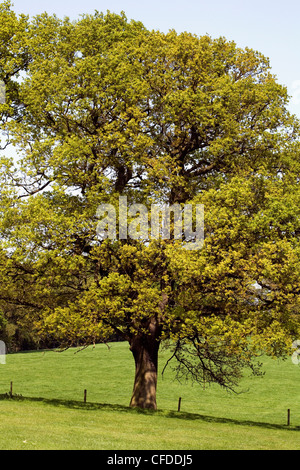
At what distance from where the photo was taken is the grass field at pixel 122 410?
59.1ft

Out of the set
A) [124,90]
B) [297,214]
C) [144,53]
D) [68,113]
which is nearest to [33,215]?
[68,113]

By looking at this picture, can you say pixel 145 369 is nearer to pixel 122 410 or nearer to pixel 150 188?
pixel 122 410

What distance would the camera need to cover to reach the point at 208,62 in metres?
28.1

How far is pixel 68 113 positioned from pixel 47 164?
305 cm

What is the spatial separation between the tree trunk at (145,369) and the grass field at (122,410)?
935 millimetres

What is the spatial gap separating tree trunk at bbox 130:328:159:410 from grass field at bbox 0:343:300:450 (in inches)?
36.8

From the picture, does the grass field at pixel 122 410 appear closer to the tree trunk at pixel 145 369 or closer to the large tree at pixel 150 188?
the tree trunk at pixel 145 369

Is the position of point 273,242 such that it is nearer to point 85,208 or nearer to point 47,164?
point 85,208

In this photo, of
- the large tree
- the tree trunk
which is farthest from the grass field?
the large tree

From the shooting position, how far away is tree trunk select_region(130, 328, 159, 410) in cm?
2917

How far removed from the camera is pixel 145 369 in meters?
29.2

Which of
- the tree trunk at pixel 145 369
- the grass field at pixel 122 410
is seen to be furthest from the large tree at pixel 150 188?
the grass field at pixel 122 410

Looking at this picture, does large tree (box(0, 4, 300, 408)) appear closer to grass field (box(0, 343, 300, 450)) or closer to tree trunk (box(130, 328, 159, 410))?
tree trunk (box(130, 328, 159, 410))

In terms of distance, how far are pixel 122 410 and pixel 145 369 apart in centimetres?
236
